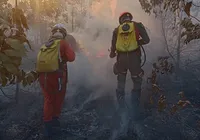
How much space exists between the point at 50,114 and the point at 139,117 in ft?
5.59

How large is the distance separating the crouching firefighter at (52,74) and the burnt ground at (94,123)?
31 cm

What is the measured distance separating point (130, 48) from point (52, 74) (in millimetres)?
1539

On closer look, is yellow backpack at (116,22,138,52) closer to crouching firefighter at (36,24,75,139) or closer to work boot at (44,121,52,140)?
Result: crouching firefighter at (36,24,75,139)

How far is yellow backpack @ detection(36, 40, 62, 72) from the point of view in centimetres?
471

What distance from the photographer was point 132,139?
459 centimetres

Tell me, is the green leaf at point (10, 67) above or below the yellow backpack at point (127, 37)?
below

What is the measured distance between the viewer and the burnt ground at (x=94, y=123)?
4754mm

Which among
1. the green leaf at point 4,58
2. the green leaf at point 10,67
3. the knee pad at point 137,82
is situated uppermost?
the green leaf at point 4,58

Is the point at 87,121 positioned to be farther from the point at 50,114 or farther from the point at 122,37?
the point at 122,37

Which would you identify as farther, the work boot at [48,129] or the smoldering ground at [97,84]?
the smoldering ground at [97,84]

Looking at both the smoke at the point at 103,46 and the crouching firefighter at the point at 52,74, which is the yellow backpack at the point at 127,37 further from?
the smoke at the point at 103,46

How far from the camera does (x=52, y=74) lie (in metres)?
4.83

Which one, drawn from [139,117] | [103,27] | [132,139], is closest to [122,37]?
[139,117]

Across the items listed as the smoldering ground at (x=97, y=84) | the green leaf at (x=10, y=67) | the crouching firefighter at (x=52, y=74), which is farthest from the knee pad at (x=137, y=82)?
the green leaf at (x=10, y=67)
